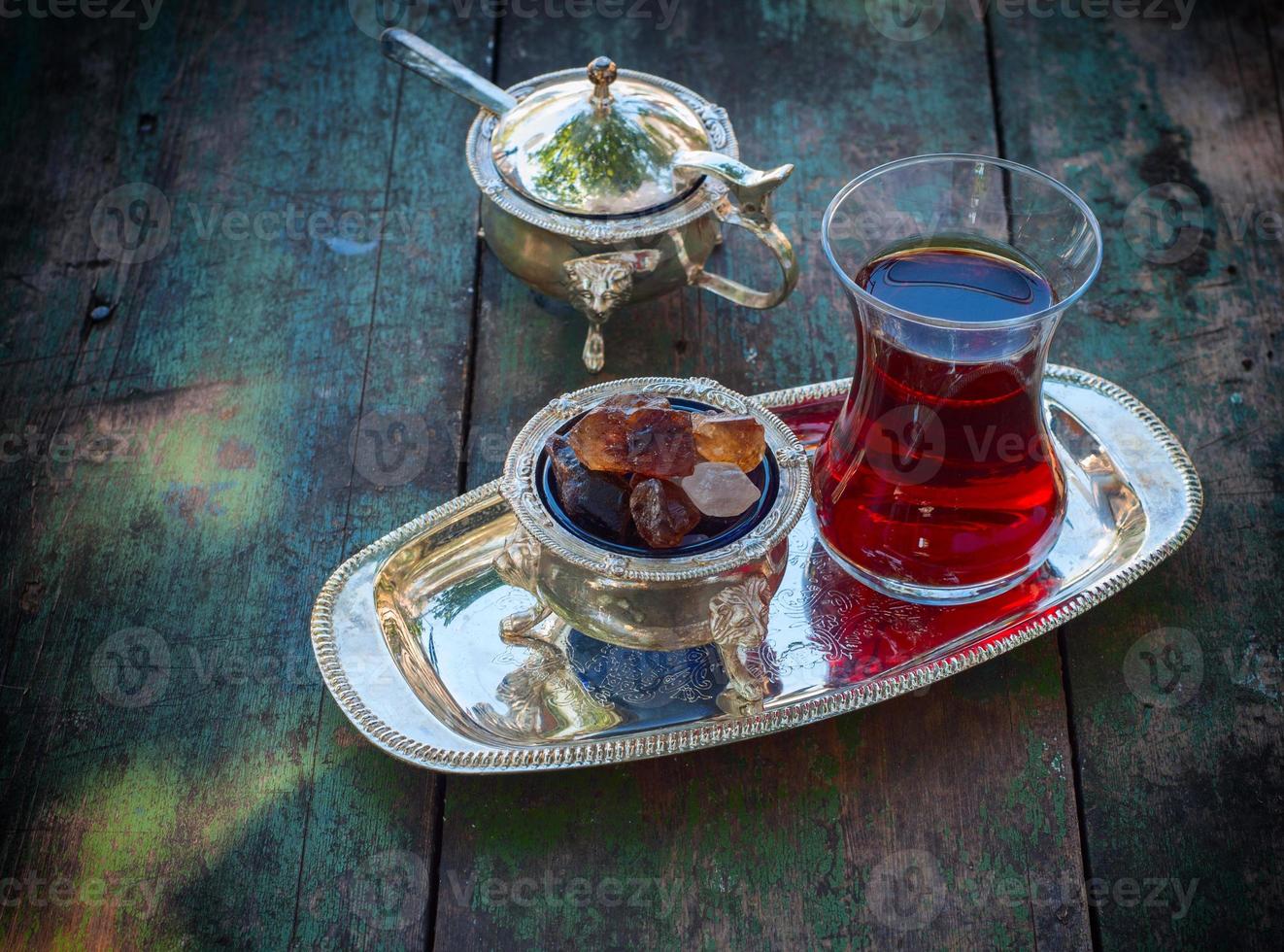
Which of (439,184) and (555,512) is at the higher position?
(555,512)

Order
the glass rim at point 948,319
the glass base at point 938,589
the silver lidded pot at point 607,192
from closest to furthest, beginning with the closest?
the glass rim at point 948,319, the glass base at point 938,589, the silver lidded pot at point 607,192

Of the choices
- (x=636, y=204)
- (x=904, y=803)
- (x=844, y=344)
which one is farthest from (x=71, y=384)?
(x=904, y=803)

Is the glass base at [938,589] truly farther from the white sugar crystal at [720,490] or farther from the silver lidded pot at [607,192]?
the silver lidded pot at [607,192]

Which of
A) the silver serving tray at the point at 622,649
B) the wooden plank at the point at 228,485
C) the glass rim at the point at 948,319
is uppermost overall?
the glass rim at the point at 948,319

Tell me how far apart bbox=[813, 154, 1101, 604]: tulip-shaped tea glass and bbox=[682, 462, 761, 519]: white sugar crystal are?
13cm

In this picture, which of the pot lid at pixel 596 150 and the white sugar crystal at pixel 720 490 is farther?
the pot lid at pixel 596 150

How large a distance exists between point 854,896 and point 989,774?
0.15 m

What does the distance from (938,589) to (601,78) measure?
21.8 inches

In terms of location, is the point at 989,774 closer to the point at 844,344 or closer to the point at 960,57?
the point at 844,344

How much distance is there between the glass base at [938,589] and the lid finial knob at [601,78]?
0.48 meters

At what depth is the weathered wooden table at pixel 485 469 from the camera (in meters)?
0.94

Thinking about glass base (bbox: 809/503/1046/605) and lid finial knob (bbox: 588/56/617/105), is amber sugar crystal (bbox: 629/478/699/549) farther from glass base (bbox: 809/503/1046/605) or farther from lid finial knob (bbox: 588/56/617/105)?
lid finial knob (bbox: 588/56/617/105)

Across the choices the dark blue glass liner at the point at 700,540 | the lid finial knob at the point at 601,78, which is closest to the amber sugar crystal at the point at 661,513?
the dark blue glass liner at the point at 700,540

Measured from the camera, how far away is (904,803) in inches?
38.5
